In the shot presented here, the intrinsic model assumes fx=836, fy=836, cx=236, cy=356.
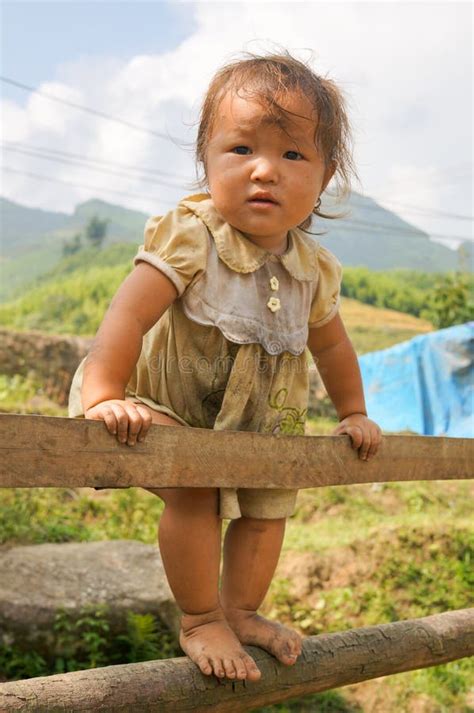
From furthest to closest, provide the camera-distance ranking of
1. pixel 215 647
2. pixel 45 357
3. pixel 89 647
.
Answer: pixel 45 357 < pixel 89 647 < pixel 215 647

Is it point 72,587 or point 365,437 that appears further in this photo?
point 72,587

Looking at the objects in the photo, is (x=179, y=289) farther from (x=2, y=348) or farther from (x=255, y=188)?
(x=2, y=348)

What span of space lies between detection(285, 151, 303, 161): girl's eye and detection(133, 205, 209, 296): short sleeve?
27 centimetres

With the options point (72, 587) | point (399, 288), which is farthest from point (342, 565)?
point (399, 288)

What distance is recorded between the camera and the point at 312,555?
519cm

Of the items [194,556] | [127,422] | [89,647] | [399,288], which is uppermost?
[127,422]

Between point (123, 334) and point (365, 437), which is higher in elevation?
point (123, 334)

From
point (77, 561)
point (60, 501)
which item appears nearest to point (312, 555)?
point (77, 561)

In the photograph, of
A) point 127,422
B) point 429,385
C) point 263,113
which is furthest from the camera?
point 429,385

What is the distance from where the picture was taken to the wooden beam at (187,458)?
4.40 ft

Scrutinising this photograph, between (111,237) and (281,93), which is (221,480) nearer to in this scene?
(281,93)

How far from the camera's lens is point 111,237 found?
70.2 metres

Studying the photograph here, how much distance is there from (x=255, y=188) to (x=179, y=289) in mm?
312

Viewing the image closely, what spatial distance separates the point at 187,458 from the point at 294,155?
0.89 meters
